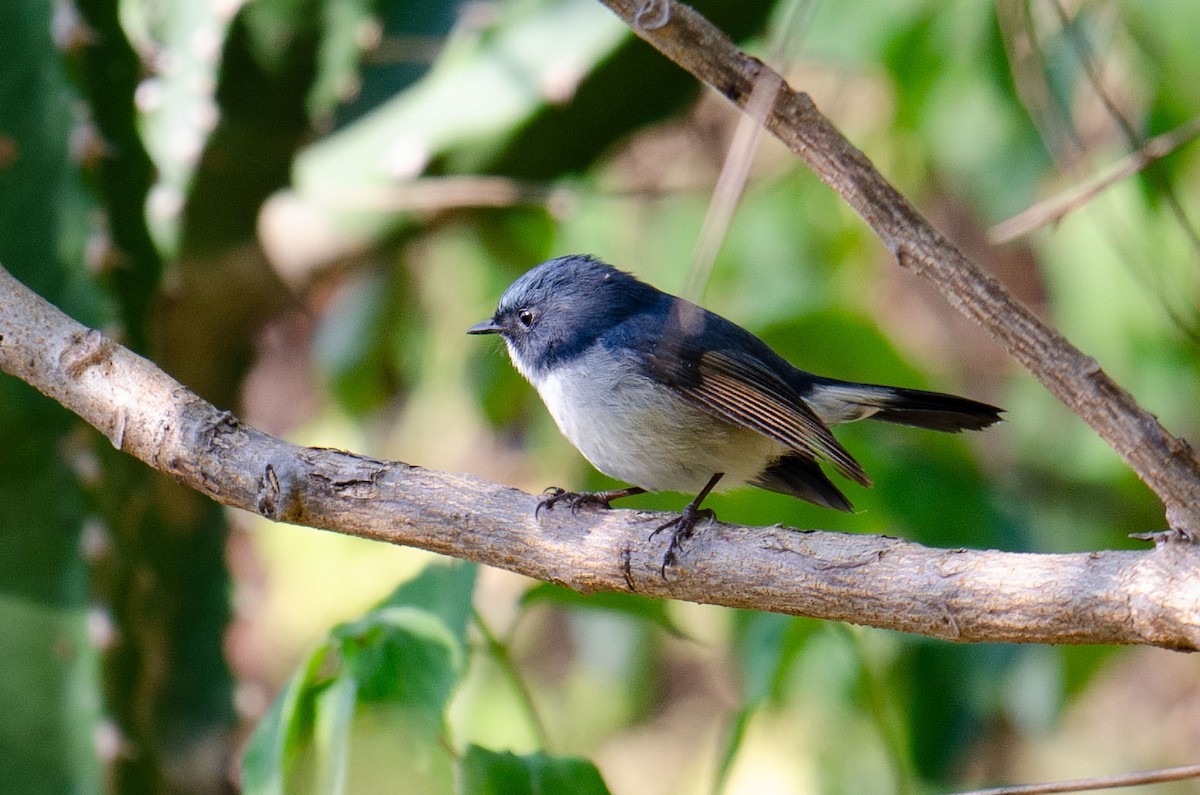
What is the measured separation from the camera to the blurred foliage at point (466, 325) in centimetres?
245

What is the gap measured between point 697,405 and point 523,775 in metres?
0.94

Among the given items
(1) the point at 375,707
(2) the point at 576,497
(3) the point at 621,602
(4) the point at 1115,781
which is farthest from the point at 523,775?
(4) the point at 1115,781

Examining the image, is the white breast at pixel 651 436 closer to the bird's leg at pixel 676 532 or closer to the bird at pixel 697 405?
the bird at pixel 697 405

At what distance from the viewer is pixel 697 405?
8.16ft

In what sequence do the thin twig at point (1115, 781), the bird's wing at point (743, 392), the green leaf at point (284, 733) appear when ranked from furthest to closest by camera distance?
the bird's wing at point (743, 392) < the green leaf at point (284, 733) < the thin twig at point (1115, 781)

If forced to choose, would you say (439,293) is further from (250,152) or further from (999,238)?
(999,238)

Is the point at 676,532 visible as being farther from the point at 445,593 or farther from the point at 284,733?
the point at 284,733

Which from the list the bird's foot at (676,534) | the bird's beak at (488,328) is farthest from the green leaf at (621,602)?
the bird's beak at (488,328)

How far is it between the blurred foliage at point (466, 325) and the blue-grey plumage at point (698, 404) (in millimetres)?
318

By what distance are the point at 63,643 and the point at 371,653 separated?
3.47ft

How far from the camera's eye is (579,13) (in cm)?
317

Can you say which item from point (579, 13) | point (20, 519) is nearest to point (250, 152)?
point (579, 13)

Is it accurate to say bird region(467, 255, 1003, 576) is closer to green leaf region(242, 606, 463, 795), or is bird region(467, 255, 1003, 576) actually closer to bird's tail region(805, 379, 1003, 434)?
bird's tail region(805, 379, 1003, 434)

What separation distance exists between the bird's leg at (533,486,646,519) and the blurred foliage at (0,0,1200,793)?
199 mm
